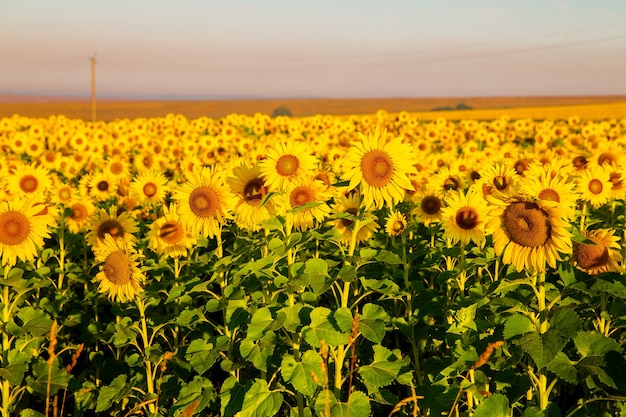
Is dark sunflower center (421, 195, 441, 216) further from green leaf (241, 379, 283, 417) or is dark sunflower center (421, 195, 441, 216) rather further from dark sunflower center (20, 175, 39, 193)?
dark sunflower center (20, 175, 39, 193)

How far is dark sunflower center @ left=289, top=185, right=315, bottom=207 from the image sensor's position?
Answer: 16.8ft

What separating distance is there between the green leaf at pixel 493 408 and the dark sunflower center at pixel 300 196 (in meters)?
2.25

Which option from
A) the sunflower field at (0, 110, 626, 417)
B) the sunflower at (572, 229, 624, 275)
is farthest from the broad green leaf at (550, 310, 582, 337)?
the sunflower at (572, 229, 624, 275)

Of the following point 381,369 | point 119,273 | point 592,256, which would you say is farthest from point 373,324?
point 119,273

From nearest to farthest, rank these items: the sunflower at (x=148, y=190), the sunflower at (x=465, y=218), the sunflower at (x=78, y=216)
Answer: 1. the sunflower at (x=465, y=218)
2. the sunflower at (x=78, y=216)
3. the sunflower at (x=148, y=190)

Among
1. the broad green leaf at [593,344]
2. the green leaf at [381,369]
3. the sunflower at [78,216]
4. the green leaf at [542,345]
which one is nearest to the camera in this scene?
the green leaf at [542,345]

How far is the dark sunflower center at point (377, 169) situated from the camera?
446 centimetres

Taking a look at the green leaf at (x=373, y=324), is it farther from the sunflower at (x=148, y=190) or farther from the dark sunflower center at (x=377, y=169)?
the sunflower at (x=148, y=190)

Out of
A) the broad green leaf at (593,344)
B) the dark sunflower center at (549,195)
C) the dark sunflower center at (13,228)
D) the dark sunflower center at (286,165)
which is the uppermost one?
the dark sunflower center at (286,165)

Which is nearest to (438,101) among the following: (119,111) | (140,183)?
(119,111)

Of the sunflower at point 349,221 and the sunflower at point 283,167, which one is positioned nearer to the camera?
the sunflower at point 283,167

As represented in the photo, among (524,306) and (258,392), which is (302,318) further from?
(524,306)

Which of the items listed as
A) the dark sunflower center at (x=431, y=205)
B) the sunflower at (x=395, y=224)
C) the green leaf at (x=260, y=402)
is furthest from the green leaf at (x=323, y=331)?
the dark sunflower center at (x=431, y=205)

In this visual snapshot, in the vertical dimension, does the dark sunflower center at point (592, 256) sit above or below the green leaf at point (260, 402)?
above
